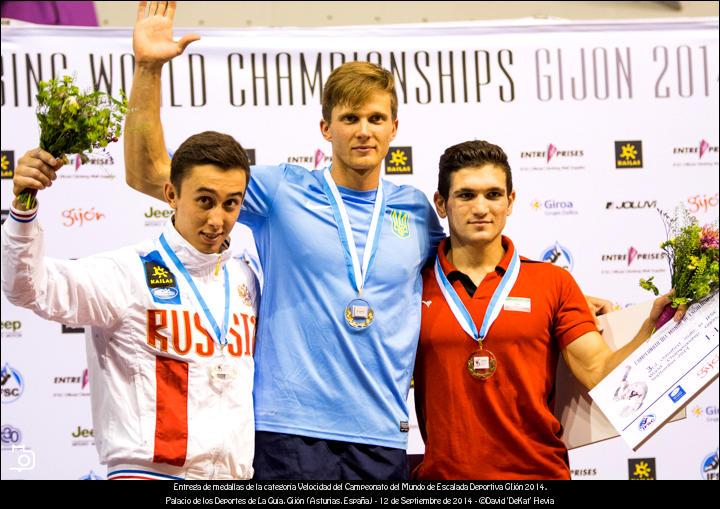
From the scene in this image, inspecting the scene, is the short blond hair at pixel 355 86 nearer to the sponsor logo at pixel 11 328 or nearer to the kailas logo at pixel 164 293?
the kailas logo at pixel 164 293

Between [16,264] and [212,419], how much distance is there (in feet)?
2.76

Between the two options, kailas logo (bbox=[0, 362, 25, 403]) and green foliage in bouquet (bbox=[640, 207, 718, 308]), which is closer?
green foliage in bouquet (bbox=[640, 207, 718, 308])

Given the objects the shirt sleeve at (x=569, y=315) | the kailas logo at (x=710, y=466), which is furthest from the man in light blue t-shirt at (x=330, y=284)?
the kailas logo at (x=710, y=466)

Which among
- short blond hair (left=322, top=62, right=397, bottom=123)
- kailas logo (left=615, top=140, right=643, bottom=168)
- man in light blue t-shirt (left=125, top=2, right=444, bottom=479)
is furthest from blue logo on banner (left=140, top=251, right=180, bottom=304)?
kailas logo (left=615, top=140, right=643, bottom=168)

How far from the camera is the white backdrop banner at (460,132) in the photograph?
5.14m

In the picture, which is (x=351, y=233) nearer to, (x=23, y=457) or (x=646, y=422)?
(x=646, y=422)

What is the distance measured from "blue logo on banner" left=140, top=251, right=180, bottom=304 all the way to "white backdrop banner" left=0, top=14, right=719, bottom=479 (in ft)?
6.96

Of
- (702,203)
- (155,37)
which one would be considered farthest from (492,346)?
(702,203)

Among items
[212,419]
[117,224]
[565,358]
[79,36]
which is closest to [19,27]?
[79,36]

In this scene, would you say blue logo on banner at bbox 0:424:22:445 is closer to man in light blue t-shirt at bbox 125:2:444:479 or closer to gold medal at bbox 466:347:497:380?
man in light blue t-shirt at bbox 125:2:444:479

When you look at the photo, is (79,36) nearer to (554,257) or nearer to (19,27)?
(19,27)

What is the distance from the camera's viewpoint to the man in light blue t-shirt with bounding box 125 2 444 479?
3.25m

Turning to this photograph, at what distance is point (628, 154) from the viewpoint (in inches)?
211

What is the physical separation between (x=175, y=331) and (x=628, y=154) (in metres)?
3.36
